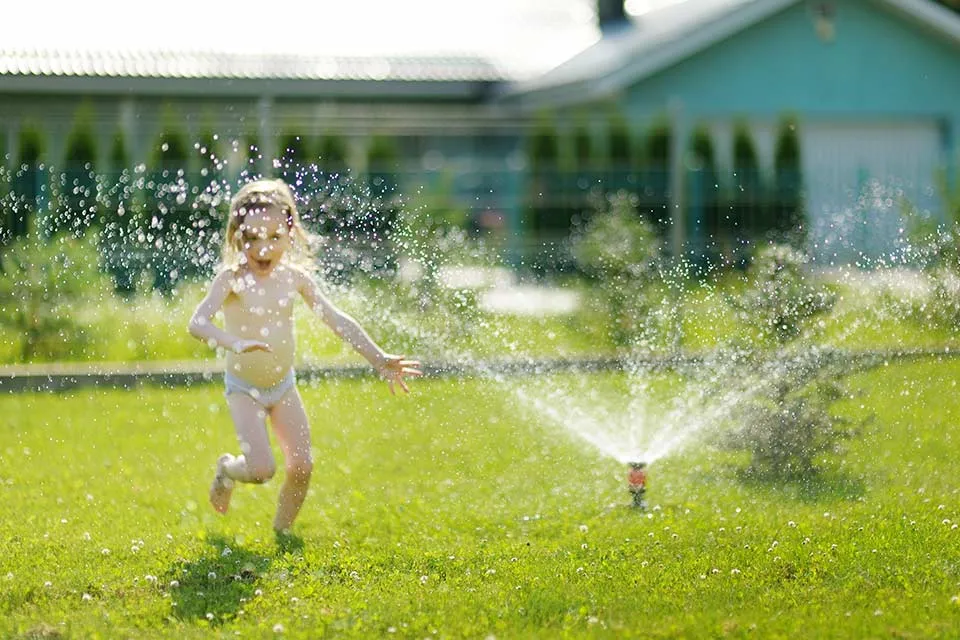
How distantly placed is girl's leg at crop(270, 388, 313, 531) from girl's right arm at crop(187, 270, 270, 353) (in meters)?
0.41

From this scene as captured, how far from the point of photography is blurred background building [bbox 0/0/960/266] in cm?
1358

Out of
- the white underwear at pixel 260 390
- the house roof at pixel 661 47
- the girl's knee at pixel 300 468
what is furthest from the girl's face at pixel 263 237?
the house roof at pixel 661 47

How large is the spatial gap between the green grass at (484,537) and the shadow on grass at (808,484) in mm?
18

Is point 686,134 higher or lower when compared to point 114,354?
higher

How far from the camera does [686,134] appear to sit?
57.4ft

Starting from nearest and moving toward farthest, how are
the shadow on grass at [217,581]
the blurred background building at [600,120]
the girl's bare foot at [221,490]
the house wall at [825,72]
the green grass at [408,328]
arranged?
the shadow on grass at [217,581] → the girl's bare foot at [221,490] → the green grass at [408,328] → the blurred background building at [600,120] → the house wall at [825,72]

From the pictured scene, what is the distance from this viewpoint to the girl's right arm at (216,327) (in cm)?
476

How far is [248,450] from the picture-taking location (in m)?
5.19

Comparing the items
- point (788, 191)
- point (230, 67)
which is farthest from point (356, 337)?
point (230, 67)

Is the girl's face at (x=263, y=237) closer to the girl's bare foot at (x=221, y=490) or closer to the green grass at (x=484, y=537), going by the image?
the girl's bare foot at (x=221, y=490)

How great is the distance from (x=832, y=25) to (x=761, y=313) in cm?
1490

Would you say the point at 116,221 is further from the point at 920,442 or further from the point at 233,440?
the point at 920,442

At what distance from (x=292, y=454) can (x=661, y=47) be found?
15251 mm

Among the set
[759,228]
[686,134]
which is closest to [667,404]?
[759,228]
